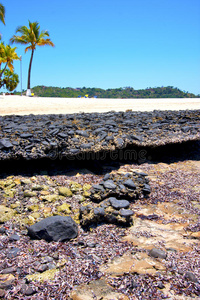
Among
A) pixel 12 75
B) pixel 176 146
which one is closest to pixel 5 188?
pixel 176 146

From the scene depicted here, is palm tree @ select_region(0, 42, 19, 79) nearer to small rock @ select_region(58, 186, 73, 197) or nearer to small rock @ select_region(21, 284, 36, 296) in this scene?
small rock @ select_region(58, 186, 73, 197)

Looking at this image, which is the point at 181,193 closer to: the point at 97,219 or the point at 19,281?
the point at 97,219

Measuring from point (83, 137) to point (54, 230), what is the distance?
260 cm

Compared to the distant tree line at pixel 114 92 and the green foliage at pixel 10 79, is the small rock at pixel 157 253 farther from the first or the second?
the distant tree line at pixel 114 92

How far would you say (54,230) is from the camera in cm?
303

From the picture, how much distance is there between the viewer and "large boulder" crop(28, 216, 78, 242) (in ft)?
9.86

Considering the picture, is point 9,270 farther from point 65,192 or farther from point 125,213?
point 65,192

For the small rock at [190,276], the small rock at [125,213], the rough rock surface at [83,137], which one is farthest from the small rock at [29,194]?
the small rock at [190,276]

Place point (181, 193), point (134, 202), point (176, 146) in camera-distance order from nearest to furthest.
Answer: point (134, 202) < point (181, 193) < point (176, 146)

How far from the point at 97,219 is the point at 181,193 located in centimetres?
192

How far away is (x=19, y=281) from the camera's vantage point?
228cm

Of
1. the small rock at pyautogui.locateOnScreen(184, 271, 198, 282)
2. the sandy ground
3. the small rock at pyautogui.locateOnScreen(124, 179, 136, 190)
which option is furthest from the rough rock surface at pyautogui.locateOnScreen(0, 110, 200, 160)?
the sandy ground

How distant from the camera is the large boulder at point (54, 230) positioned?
300 cm

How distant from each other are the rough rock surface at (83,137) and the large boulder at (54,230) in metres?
1.86
